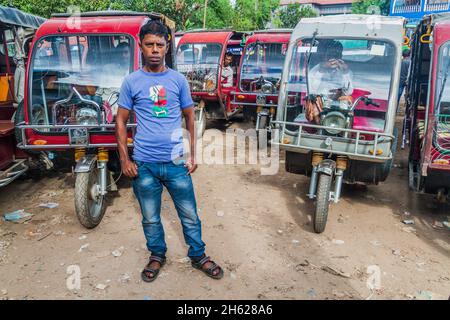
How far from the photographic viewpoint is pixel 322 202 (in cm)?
390

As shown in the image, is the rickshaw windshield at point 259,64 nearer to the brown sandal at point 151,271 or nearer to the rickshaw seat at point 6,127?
the rickshaw seat at point 6,127

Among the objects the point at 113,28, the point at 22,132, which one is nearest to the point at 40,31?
the point at 113,28

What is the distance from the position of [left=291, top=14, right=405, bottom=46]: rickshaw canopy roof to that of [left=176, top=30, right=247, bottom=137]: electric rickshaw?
3.78 m

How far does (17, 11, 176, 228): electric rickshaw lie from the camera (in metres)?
4.11

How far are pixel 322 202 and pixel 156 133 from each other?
1982 mm

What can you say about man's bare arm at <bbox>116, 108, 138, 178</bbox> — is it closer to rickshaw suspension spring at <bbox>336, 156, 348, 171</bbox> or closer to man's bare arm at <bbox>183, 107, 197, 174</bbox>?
man's bare arm at <bbox>183, 107, 197, 174</bbox>

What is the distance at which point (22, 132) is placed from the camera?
3.99 metres

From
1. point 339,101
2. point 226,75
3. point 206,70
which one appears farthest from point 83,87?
point 226,75

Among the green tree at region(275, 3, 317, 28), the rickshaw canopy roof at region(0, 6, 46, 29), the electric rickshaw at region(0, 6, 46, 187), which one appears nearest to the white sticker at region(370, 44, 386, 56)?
the electric rickshaw at region(0, 6, 46, 187)

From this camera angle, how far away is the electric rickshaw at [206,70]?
27.0 ft

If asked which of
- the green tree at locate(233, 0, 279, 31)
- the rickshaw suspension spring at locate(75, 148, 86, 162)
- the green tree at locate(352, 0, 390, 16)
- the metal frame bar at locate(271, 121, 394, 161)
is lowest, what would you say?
Answer: the rickshaw suspension spring at locate(75, 148, 86, 162)

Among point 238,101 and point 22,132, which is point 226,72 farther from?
point 22,132

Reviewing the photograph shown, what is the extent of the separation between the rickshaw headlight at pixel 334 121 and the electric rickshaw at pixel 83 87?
2137 mm

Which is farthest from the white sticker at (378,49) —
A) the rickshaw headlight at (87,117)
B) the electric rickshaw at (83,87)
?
the rickshaw headlight at (87,117)
